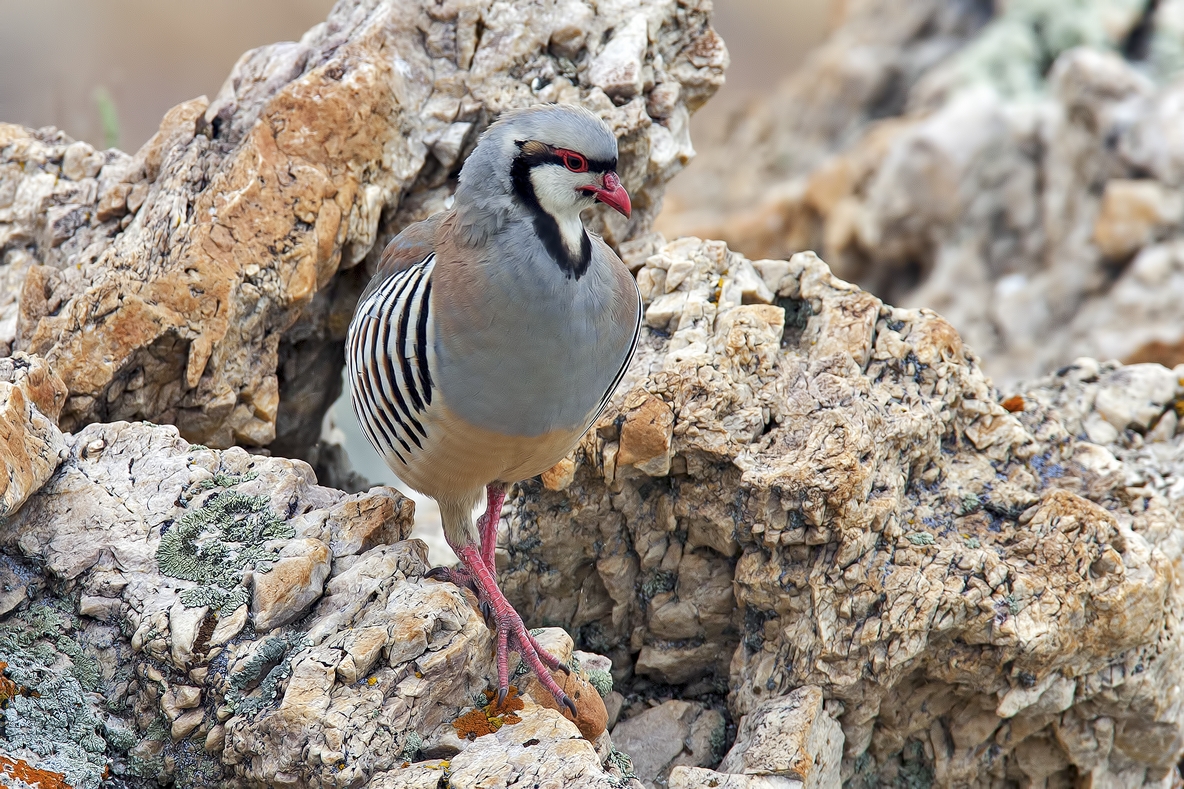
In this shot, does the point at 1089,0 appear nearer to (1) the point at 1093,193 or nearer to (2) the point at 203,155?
(1) the point at 1093,193

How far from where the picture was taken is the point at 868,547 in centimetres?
369

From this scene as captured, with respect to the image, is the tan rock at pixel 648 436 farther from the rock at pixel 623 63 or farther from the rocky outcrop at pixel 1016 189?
the rocky outcrop at pixel 1016 189

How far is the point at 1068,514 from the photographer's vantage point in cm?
375

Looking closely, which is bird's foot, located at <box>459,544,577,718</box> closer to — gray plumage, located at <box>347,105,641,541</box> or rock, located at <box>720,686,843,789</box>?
gray plumage, located at <box>347,105,641,541</box>

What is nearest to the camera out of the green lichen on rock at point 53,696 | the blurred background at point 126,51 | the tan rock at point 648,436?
the green lichen on rock at point 53,696

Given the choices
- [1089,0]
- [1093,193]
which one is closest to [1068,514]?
[1093,193]

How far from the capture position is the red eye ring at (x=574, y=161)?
3102mm

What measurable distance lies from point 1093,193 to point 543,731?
285 inches

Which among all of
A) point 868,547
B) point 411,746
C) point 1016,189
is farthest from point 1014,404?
point 1016,189

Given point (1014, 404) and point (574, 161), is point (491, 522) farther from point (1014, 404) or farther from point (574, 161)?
point (1014, 404)

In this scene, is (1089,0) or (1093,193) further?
(1089,0)

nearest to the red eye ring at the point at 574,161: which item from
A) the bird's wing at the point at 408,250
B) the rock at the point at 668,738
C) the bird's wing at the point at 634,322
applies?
the bird's wing at the point at 634,322

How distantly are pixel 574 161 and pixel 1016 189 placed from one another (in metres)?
7.26

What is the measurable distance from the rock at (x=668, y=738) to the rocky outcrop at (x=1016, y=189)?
3.67m
